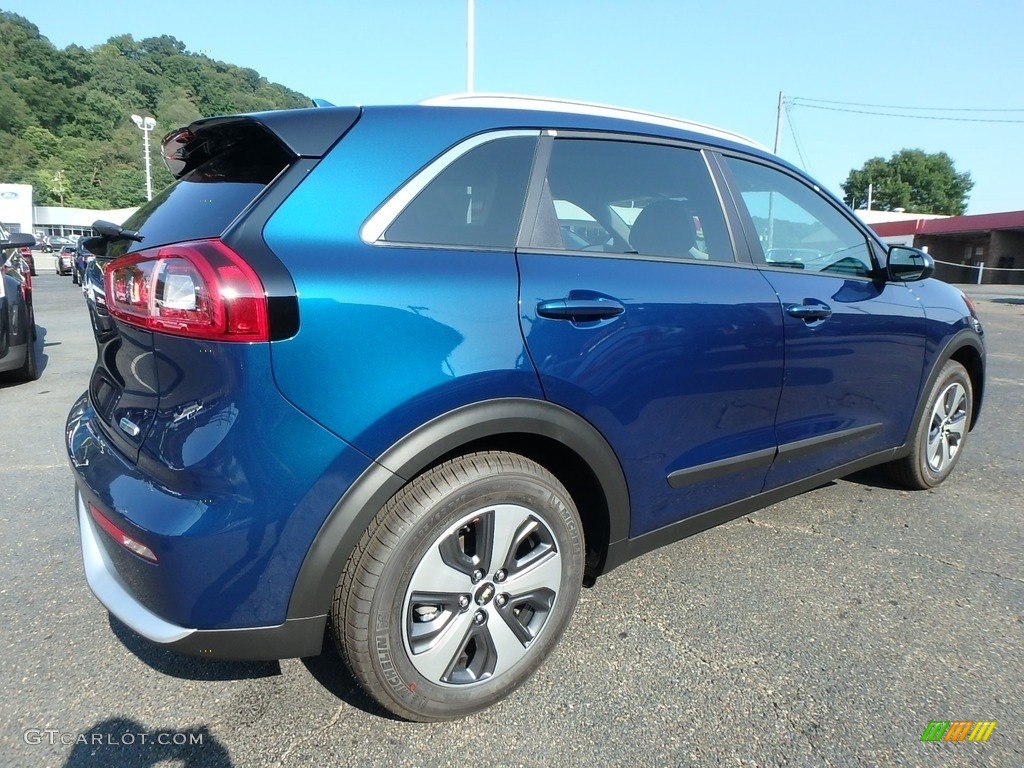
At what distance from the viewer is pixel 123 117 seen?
9562 centimetres

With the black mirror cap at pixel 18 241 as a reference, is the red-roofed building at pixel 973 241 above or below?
above

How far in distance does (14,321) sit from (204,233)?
523 centimetres

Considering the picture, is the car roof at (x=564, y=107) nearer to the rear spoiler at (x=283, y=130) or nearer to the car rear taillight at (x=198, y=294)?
the rear spoiler at (x=283, y=130)

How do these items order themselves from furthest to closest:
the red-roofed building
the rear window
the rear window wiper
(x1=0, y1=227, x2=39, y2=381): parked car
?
1. the red-roofed building
2. (x1=0, y1=227, x2=39, y2=381): parked car
3. the rear window wiper
4. the rear window

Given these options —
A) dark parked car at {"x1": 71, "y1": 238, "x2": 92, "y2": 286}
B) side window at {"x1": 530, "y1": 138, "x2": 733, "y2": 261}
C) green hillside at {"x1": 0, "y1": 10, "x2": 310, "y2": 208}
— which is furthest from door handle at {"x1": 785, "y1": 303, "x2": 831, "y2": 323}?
green hillside at {"x1": 0, "y1": 10, "x2": 310, "y2": 208}

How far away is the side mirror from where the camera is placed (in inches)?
123

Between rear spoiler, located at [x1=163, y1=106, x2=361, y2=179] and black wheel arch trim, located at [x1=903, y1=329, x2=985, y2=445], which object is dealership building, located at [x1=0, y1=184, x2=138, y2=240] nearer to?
rear spoiler, located at [x1=163, y1=106, x2=361, y2=179]

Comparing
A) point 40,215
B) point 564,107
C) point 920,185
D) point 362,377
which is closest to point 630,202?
point 564,107

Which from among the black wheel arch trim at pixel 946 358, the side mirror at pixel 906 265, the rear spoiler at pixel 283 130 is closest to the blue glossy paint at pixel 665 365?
the rear spoiler at pixel 283 130

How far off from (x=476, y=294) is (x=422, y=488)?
52cm

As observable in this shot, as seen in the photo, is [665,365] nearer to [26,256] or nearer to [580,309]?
[580,309]

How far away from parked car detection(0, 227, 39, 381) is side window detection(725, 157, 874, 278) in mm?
5720

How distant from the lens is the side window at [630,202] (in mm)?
2135

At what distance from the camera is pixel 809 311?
2.65 m
